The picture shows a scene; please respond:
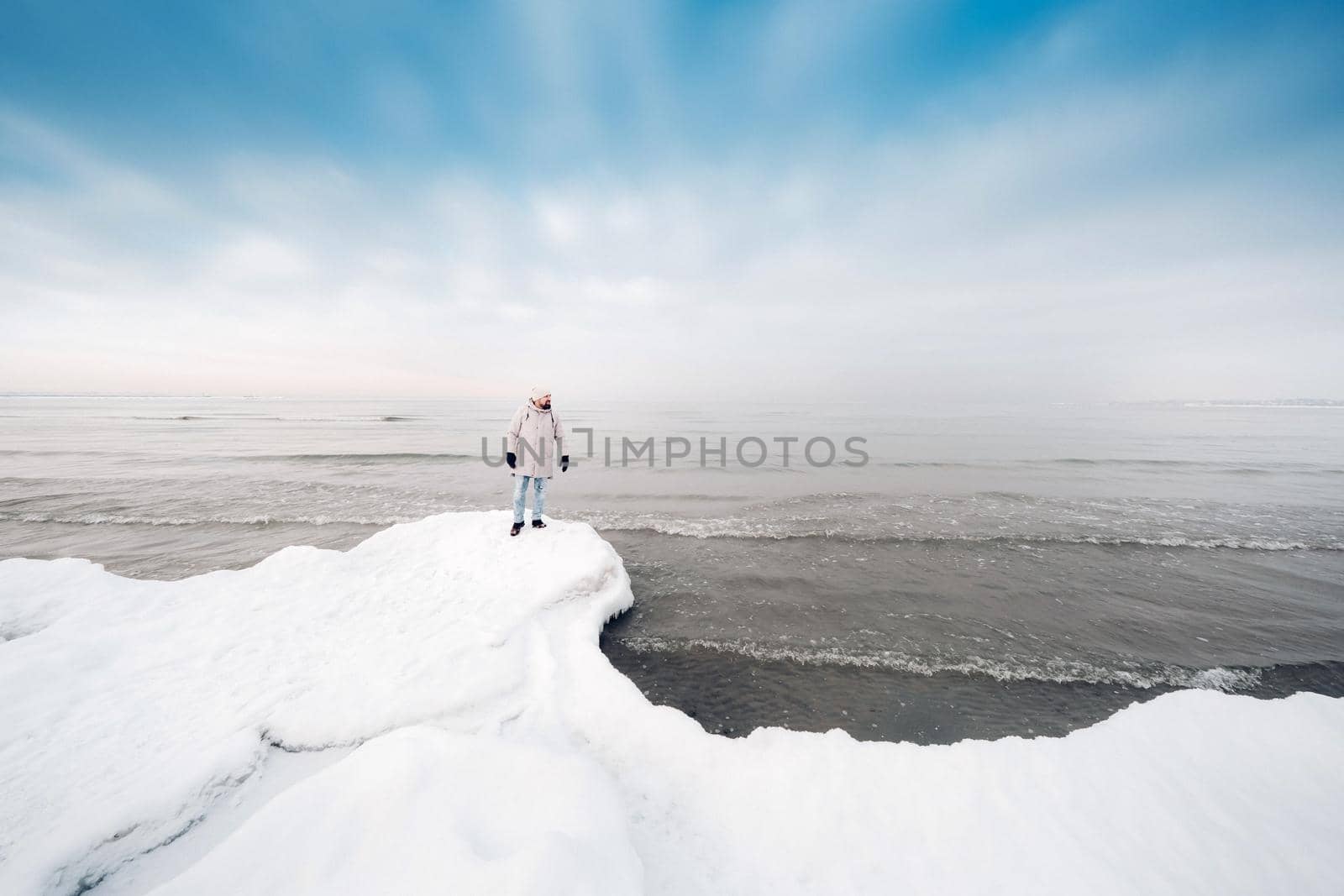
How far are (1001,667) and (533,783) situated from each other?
622 centimetres

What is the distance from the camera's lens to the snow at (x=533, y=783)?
2645 mm

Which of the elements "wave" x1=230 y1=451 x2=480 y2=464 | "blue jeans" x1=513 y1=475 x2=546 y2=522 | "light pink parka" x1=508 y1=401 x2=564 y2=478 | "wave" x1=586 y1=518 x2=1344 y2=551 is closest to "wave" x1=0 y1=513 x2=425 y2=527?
"blue jeans" x1=513 y1=475 x2=546 y2=522

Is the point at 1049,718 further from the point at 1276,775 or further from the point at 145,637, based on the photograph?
the point at 145,637

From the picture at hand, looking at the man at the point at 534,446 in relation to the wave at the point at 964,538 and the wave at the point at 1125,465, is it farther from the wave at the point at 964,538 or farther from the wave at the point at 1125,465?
the wave at the point at 1125,465

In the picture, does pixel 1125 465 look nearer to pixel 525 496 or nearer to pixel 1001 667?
pixel 1001 667

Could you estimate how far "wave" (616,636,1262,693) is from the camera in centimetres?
579

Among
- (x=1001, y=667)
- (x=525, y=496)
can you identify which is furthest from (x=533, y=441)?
(x=1001, y=667)

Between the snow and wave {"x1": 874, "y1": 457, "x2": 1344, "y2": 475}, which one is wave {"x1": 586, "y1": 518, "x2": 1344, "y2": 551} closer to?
the snow

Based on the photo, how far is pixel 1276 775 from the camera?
3559mm

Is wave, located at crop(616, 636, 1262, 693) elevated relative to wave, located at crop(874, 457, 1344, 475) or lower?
lower

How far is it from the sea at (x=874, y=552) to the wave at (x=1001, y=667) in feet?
0.11

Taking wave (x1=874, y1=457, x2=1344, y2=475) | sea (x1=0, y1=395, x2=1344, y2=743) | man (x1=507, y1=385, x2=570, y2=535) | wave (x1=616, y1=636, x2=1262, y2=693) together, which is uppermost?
man (x1=507, y1=385, x2=570, y2=535)

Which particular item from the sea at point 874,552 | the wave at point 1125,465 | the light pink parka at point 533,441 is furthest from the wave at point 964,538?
the wave at point 1125,465

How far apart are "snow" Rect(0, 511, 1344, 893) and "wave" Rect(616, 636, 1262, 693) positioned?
1615 millimetres
